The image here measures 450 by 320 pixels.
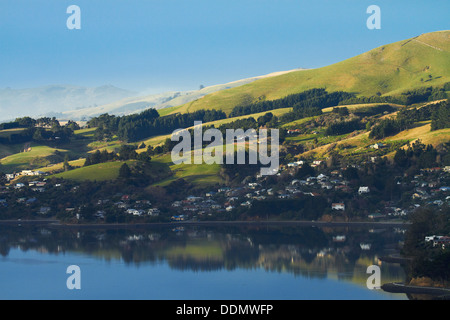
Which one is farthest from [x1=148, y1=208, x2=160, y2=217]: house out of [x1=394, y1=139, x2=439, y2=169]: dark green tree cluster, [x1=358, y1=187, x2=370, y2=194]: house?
[x1=394, y1=139, x2=439, y2=169]: dark green tree cluster

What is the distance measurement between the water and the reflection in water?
9 cm

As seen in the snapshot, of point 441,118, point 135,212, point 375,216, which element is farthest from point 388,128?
point 135,212

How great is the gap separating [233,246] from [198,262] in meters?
8.25

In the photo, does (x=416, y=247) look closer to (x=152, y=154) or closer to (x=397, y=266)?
(x=397, y=266)

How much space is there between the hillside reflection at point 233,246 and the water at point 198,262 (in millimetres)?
89

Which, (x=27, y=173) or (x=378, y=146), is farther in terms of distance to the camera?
(x=27, y=173)

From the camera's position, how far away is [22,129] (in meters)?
151

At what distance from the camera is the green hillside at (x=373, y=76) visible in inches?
6575

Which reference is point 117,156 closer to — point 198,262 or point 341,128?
point 341,128

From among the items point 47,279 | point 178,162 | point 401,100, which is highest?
point 401,100

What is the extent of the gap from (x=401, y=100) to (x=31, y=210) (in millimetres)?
79700

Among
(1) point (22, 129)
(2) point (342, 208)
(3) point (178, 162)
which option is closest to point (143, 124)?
(1) point (22, 129)

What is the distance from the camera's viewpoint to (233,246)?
70.9m

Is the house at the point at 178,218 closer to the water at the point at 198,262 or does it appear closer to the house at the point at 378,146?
the water at the point at 198,262
